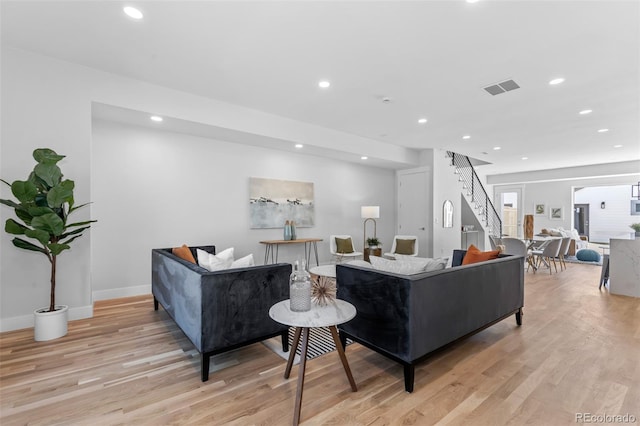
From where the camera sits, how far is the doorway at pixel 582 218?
11625mm

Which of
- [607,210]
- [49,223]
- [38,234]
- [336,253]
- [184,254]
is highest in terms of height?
[607,210]

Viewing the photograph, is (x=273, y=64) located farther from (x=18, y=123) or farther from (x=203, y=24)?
(x=18, y=123)

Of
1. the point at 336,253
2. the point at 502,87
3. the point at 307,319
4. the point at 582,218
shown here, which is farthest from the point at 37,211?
the point at 582,218

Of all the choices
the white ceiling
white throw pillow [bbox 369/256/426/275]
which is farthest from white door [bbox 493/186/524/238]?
white throw pillow [bbox 369/256/426/275]

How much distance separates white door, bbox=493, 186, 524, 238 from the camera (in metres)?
11.7

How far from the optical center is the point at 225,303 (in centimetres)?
232

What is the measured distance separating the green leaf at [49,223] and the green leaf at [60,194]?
0.12 meters

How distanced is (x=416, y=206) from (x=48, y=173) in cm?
662

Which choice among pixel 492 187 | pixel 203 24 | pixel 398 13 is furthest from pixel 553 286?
pixel 492 187

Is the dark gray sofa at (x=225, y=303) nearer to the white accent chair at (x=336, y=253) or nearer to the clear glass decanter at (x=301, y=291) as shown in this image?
the clear glass decanter at (x=301, y=291)

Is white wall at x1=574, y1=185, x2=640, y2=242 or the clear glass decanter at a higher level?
white wall at x1=574, y1=185, x2=640, y2=242

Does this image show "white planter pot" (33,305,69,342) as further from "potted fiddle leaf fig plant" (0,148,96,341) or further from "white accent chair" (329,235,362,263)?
"white accent chair" (329,235,362,263)

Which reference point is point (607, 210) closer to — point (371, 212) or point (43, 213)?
point (371, 212)

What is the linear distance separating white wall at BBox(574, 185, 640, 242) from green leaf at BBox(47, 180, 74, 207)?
1442 centimetres
